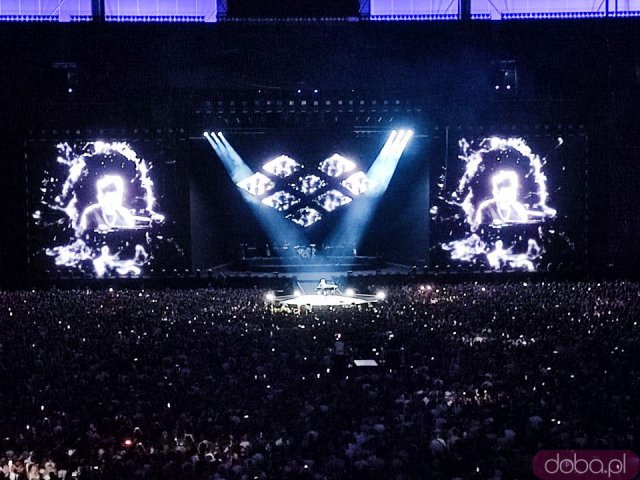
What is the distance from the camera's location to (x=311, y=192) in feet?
61.9

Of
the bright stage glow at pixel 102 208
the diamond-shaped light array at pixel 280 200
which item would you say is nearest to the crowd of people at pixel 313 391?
the bright stage glow at pixel 102 208

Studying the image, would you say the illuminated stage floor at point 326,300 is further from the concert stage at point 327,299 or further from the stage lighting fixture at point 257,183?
the stage lighting fixture at point 257,183

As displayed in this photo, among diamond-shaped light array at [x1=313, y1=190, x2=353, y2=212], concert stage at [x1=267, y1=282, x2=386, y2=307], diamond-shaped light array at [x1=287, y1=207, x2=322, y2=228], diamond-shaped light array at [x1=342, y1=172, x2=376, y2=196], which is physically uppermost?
diamond-shaped light array at [x1=342, y1=172, x2=376, y2=196]

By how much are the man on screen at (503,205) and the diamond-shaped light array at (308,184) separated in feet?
15.8

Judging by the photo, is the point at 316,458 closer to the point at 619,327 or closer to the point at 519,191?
the point at 619,327

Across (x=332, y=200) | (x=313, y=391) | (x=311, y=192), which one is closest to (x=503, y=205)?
(x=332, y=200)

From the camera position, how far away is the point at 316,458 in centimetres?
396

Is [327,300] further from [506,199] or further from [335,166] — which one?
[335,166]

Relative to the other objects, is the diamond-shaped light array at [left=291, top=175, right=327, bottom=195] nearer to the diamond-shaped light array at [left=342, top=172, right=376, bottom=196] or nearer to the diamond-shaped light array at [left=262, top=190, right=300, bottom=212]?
the diamond-shaped light array at [left=262, top=190, right=300, bottom=212]

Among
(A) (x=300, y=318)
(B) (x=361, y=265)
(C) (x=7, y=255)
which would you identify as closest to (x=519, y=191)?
(B) (x=361, y=265)

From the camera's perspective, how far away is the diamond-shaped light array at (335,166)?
18656 mm

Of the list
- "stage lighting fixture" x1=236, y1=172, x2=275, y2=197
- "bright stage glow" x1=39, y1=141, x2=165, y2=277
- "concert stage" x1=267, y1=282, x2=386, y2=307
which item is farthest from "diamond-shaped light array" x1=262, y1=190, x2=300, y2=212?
"concert stage" x1=267, y1=282, x2=386, y2=307

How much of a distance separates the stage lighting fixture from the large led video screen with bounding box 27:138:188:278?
350cm

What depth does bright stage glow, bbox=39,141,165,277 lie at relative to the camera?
1511 cm
